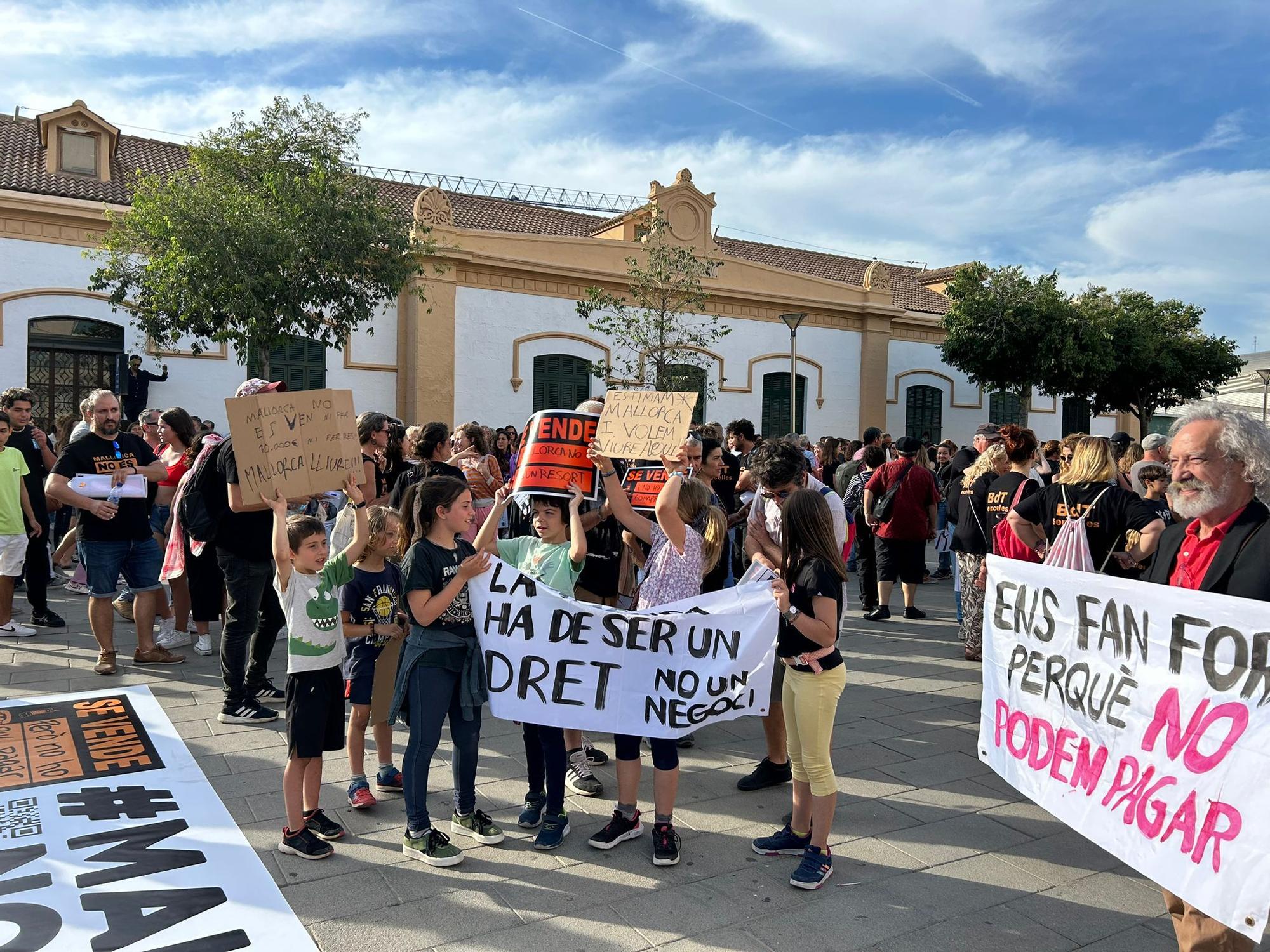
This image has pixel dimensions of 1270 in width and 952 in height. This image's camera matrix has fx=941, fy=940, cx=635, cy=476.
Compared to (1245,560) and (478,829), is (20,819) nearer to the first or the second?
(478,829)

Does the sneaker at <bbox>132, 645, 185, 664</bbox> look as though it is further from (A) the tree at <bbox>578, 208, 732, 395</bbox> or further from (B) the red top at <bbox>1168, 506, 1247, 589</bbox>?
(A) the tree at <bbox>578, 208, 732, 395</bbox>

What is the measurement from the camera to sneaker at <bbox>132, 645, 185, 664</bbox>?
6.93 m

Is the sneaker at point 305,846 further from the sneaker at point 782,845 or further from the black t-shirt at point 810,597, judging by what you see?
the black t-shirt at point 810,597

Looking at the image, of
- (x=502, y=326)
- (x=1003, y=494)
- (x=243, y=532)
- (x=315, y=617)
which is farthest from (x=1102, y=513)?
(x=502, y=326)

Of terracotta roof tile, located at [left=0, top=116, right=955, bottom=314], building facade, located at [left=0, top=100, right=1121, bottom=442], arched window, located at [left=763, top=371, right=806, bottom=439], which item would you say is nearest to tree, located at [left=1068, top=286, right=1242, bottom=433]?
building facade, located at [left=0, top=100, right=1121, bottom=442]

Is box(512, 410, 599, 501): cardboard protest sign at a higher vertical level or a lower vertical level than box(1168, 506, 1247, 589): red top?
higher

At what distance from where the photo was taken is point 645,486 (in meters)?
5.77

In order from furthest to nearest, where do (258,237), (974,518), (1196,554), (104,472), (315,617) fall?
(258,237)
(974,518)
(104,472)
(315,617)
(1196,554)

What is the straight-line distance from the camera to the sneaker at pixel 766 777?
4.84m

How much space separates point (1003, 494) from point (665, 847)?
4.45 meters

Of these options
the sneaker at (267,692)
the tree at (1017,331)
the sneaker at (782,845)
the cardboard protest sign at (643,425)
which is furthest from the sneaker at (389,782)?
the tree at (1017,331)

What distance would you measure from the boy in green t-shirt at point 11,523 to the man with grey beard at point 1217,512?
798cm

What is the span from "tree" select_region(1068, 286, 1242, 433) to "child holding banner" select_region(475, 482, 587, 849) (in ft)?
87.4

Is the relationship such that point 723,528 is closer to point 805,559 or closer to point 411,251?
point 805,559
